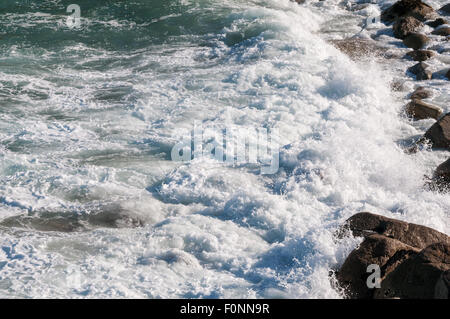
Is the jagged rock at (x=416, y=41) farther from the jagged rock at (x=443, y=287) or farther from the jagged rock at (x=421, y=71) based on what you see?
the jagged rock at (x=443, y=287)

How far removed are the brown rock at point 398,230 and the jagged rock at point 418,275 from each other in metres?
0.52

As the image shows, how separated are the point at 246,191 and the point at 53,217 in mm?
2418

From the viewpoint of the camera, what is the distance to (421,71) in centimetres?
1151

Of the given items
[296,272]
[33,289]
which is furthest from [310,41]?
[33,289]

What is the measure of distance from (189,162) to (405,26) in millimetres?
9201

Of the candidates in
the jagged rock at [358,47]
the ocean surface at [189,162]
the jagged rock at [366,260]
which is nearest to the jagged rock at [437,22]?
the ocean surface at [189,162]

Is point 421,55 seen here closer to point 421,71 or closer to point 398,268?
point 421,71

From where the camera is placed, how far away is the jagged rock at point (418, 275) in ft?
15.1

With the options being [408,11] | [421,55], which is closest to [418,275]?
[421,55]

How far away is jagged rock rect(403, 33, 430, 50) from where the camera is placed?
13.4 m

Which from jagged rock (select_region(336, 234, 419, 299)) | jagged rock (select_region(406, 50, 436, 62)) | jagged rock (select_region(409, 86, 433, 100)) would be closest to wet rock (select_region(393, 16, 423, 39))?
jagged rock (select_region(406, 50, 436, 62))

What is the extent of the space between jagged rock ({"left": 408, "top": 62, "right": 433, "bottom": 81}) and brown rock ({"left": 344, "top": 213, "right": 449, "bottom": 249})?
6665mm

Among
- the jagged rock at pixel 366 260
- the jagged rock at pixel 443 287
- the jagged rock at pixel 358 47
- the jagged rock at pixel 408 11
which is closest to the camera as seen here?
the jagged rock at pixel 443 287
